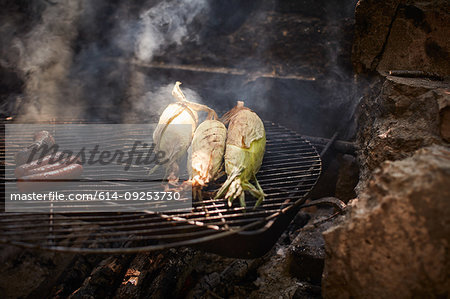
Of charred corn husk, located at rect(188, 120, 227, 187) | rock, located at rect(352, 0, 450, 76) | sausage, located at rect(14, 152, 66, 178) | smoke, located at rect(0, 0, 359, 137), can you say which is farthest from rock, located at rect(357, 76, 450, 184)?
sausage, located at rect(14, 152, 66, 178)

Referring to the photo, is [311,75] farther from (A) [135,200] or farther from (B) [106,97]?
(B) [106,97]

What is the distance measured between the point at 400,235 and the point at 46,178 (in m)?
3.12

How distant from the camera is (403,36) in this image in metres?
3.26

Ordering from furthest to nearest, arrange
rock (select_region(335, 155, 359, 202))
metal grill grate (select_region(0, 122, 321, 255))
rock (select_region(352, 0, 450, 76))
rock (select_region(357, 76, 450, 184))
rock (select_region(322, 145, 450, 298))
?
1. rock (select_region(335, 155, 359, 202))
2. rock (select_region(352, 0, 450, 76))
3. rock (select_region(357, 76, 450, 184))
4. metal grill grate (select_region(0, 122, 321, 255))
5. rock (select_region(322, 145, 450, 298))

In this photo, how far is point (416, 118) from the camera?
265 centimetres

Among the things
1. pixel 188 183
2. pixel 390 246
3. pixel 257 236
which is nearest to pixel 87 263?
pixel 188 183

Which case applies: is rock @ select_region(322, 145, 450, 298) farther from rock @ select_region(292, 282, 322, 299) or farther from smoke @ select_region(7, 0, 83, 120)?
smoke @ select_region(7, 0, 83, 120)

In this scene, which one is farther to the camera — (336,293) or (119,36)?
(119,36)

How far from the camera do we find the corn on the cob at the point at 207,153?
2793 millimetres

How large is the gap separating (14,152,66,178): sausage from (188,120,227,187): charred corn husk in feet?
5.21

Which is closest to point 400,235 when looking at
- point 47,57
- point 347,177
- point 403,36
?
point 347,177

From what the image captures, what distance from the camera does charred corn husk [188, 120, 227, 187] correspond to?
2793 millimetres

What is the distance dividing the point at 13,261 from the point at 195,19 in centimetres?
487

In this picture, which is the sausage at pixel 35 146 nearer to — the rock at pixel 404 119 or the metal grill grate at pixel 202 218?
the metal grill grate at pixel 202 218
